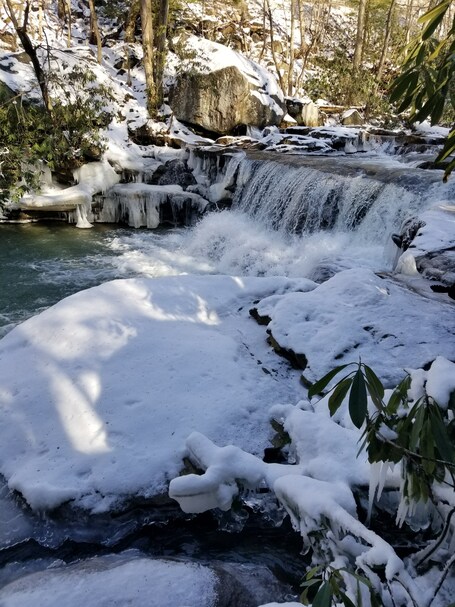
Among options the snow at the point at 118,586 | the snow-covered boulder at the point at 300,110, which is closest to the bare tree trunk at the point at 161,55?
the snow-covered boulder at the point at 300,110

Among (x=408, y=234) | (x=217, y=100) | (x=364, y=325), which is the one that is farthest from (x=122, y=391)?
(x=217, y=100)

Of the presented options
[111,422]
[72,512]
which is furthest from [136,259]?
[72,512]

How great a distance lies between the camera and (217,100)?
594 inches

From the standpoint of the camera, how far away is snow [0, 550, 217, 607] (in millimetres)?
1918

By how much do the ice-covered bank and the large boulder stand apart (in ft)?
41.2

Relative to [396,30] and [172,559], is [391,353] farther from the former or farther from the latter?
[396,30]

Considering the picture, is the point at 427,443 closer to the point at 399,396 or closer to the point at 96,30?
the point at 399,396

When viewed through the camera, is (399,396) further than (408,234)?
No

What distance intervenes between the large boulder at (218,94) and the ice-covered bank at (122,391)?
1254 cm

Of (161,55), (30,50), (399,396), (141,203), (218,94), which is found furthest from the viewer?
(218,94)

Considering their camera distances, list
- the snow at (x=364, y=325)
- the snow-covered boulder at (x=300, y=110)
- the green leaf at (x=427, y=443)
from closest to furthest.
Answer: the green leaf at (x=427, y=443) → the snow at (x=364, y=325) → the snow-covered boulder at (x=300, y=110)

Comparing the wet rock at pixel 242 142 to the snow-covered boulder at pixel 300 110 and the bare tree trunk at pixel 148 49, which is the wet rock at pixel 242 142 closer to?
the bare tree trunk at pixel 148 49

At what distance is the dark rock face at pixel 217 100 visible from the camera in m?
15.0

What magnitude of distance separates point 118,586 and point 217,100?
15490 mm
